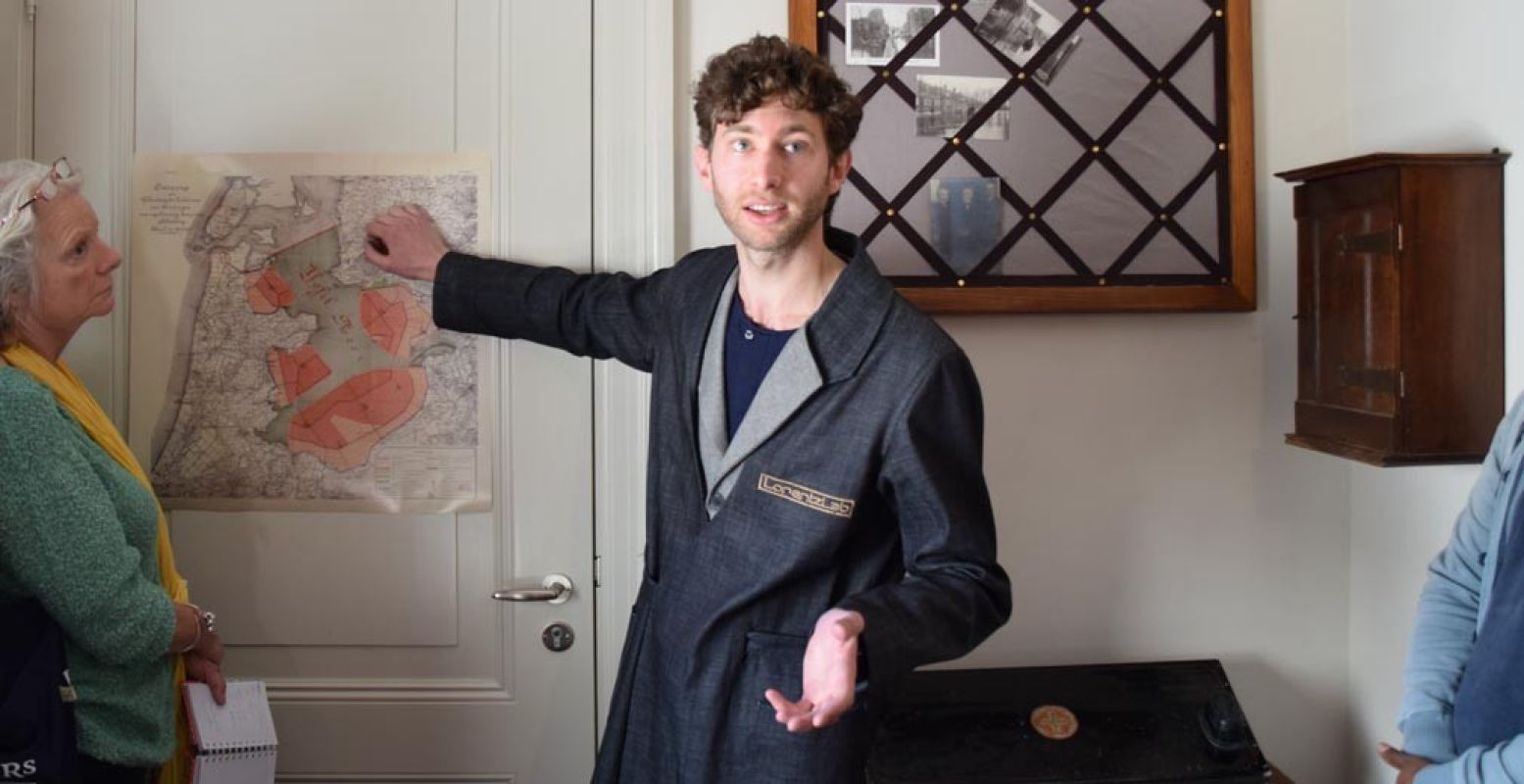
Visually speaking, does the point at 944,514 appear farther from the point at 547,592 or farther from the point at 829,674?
the point at 547,592

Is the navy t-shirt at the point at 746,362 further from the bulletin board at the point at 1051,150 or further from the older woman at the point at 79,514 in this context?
the older woman at the point at 79,514

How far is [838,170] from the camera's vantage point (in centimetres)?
163

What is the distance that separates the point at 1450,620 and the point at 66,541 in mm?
1562

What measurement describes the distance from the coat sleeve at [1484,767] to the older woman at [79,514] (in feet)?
4.71

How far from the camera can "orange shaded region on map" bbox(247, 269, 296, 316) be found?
6.62 ft

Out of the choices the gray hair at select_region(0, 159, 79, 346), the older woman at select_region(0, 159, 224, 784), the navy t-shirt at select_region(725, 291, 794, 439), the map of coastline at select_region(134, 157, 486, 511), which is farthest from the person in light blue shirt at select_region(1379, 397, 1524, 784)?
the gray hair at select_region(0, 159, 79, 346)

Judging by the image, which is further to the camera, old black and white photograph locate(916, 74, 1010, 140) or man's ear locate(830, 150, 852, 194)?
old black and white photograph locate(916, 74, 1010, 140)

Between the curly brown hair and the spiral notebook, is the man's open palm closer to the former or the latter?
the curly brown hair

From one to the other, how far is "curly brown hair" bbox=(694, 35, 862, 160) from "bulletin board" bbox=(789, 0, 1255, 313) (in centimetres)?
40

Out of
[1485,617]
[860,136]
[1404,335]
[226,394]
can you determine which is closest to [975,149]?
[860,136]

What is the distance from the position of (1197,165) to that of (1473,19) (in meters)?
0.43

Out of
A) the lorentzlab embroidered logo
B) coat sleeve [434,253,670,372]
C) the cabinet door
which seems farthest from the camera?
coat sleeve [434,253,670,372]

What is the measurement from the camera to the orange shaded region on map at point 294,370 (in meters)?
2.03

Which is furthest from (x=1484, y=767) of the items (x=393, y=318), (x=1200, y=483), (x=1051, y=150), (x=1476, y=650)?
(x=393, y=318)
